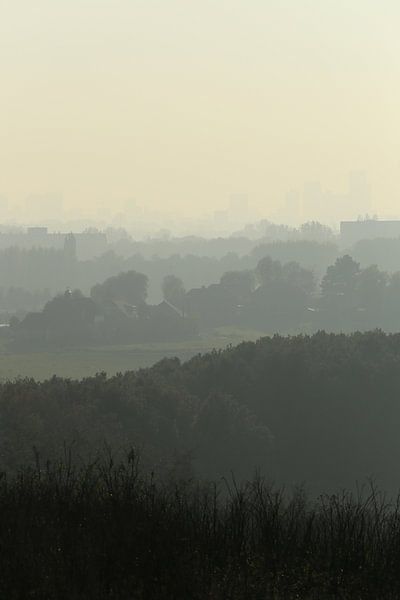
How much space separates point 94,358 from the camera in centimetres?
10556

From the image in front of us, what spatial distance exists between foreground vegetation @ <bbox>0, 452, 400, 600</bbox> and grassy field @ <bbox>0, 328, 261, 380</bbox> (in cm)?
7943

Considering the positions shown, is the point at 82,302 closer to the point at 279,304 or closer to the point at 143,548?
the point at 279,304

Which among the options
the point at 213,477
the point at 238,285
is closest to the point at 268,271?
the point at 238,285

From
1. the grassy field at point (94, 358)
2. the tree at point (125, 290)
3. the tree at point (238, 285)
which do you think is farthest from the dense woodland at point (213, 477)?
the tree at point (238, 285)

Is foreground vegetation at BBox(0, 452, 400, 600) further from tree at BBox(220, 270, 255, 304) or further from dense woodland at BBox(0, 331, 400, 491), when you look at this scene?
tree at BBox(220, 270, 255, 304)

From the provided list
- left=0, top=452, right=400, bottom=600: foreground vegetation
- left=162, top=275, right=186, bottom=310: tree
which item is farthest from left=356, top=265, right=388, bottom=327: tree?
left=0, top=452, right=400, bottom=600: foreground vegetation

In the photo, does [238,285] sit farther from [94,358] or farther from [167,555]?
[167,555]

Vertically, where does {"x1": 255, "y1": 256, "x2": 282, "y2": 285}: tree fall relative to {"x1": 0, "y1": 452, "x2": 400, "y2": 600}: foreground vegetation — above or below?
above

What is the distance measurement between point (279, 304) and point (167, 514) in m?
122

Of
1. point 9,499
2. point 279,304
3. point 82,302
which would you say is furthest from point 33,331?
point 9,499

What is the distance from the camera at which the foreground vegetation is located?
10656 millimetres

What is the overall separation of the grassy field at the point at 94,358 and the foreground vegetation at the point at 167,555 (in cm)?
7943

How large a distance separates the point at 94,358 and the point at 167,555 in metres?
94.9

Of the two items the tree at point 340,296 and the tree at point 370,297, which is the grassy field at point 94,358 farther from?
the tree at point 370,297
